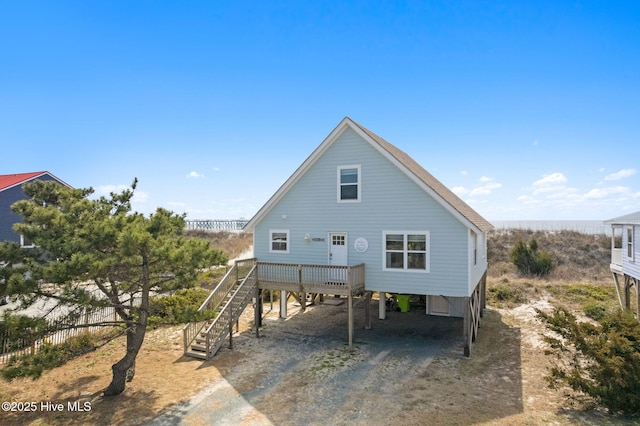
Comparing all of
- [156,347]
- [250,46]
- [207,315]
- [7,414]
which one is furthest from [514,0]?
[7,414]

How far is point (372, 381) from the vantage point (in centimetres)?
1159

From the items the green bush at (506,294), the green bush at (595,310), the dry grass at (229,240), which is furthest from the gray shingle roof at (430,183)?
the dry grass at (229,240)

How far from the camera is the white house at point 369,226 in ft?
46.8

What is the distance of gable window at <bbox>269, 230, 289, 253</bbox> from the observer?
17.3 m

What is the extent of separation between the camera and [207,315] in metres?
11.5

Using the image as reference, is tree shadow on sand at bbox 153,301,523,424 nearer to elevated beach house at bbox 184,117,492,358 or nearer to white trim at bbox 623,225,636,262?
elevated beach house at bbox 184,117,492,358

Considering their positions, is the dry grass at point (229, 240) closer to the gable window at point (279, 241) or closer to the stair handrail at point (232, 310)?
the gable window at point (279, 241)

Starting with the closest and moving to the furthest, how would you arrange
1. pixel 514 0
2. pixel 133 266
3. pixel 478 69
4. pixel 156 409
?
pixel 156 409, pixel 133 266, pixel 514 0, pixel 478 69

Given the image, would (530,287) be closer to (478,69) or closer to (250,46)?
(478,69)

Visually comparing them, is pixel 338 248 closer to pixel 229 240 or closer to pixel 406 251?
pixel 406 251

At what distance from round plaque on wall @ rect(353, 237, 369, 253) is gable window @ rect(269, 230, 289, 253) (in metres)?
3.36

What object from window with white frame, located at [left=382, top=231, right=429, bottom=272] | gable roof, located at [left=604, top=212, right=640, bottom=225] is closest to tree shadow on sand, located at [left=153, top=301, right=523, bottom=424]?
window with white frame, located at [left=382, top=231, right=429, bottom=272]

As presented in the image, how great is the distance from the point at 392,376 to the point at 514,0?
48.4 feet

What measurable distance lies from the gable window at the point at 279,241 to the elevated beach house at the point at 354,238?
0.15 ft
